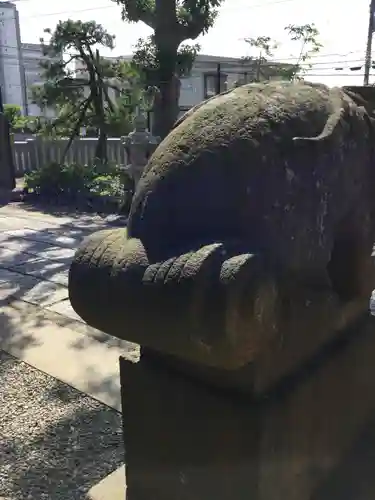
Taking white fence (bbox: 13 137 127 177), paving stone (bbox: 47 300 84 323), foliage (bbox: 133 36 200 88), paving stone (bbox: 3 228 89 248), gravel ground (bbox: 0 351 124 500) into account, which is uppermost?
foliage (bbox: 133 36 200 88)

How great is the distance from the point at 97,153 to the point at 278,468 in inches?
380

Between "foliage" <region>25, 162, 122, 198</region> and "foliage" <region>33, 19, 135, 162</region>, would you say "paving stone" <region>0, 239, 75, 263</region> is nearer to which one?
"foliage" <region>25, 162, 122, 198</region>

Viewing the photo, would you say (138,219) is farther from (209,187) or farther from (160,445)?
(160,445)

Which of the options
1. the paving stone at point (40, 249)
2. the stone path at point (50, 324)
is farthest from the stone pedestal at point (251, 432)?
the paving stone at point (40, 249)

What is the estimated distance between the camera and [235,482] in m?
1.38

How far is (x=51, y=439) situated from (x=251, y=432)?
143 centimetres

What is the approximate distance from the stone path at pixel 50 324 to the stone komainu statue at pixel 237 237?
17.7 inches

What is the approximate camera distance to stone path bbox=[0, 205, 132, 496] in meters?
2.98

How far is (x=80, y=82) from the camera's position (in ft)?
34.3

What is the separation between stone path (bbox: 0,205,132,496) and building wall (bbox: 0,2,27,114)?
31.1 meters

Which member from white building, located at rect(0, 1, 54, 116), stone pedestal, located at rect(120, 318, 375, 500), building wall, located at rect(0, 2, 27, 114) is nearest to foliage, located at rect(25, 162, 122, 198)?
stone pedestal, located at rect(120, 318, 375, 500)

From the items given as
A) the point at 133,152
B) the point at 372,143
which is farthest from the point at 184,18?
the point at 372,143

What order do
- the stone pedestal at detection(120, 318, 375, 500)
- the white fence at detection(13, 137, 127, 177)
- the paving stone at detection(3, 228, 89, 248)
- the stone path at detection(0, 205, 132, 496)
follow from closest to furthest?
the stone pedestal at detection(120, 318, 375, 500) → the stone path at detection(0, 205, 132, 496) → the paving stone at detection(3, 228, 89, 248) → the white fence at detection(13, 137, 127, 177)

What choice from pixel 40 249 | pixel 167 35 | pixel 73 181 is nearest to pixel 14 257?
→ pixel 40 249
